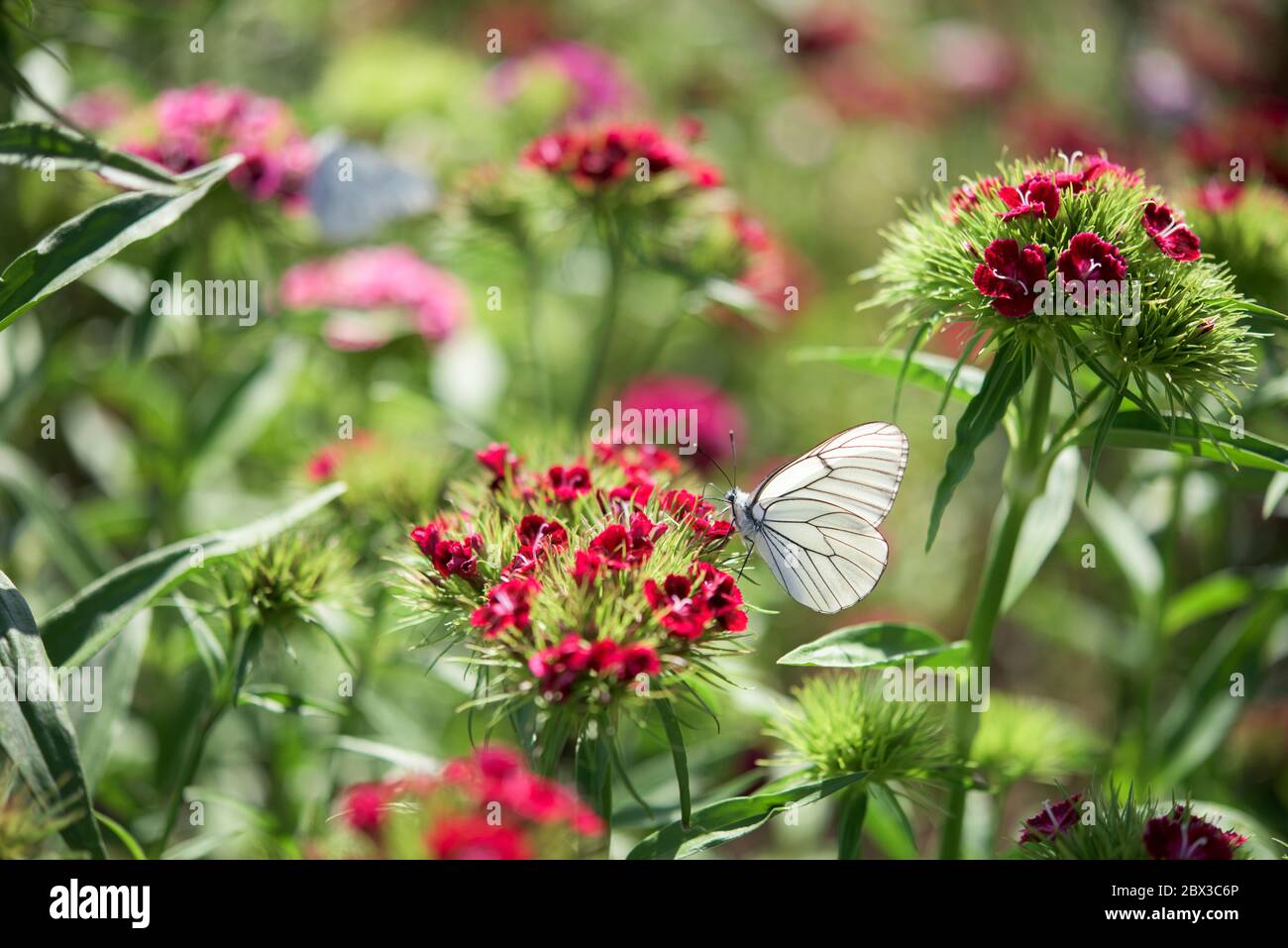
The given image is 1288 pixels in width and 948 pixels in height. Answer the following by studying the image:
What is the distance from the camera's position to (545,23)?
459 centimetres

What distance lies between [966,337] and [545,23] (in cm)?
359

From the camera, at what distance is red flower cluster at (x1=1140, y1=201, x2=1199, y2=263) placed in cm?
143

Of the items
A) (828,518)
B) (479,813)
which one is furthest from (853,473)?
(479,813)

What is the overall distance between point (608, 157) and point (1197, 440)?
45.6 inches

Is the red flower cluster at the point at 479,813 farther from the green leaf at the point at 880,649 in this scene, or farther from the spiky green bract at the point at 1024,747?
the spiky green bract at the point at 1024,747

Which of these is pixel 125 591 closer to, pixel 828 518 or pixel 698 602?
pixel 698 602

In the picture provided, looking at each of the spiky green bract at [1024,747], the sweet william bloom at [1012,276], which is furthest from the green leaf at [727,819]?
the sweet william bloom at [1012,276]

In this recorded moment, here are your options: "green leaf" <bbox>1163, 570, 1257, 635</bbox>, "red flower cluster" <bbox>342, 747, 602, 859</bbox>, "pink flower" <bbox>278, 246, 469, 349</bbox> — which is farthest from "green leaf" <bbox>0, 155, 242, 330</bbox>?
"green leaf" <bbox>1163, 570, 1257, 635</bbox>

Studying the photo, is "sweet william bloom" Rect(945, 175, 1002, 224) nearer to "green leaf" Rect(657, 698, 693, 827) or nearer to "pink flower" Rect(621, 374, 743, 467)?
"green leaf" Rect(657, 698, 693, 827)

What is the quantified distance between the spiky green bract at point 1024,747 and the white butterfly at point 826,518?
405 millimetres

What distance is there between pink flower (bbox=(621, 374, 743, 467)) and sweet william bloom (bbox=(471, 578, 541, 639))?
1.37 metres

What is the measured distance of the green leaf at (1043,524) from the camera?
1696 mm

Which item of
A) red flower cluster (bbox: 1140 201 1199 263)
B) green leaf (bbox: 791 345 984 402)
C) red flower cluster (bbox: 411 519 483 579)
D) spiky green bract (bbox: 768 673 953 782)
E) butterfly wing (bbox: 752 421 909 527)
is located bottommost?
spiky green bract (bbox: 768 673 953 782)
